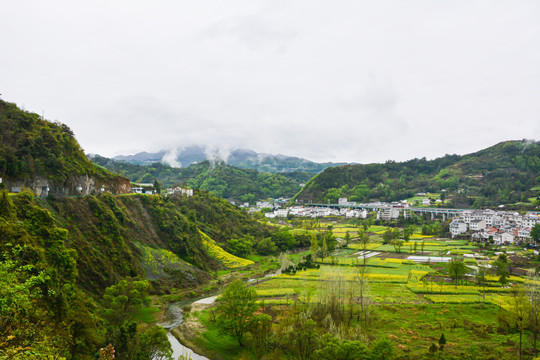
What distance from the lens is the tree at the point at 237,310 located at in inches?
1205

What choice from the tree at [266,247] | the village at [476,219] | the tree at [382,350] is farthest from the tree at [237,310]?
the village at [476,219]

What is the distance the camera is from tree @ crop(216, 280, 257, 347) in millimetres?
30609

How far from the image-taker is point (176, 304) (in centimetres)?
4500

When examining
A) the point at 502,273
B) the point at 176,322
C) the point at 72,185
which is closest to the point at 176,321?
the point at 176,322

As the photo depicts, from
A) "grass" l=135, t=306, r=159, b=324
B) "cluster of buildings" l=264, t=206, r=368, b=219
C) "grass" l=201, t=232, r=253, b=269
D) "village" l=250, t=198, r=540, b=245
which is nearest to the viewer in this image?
"grass" l=135, t=306, r=159, b=324

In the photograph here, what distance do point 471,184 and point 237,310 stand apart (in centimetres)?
17429

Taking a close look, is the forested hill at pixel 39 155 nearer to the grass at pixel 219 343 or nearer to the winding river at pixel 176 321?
the winding river at pixel 176 321

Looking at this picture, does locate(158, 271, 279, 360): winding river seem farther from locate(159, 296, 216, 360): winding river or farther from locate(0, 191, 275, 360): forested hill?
locate(0, 191, 275, 360): forested hill

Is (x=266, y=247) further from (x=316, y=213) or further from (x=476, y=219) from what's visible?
(x=476, y=219)

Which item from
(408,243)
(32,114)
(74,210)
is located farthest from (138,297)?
(408,243)

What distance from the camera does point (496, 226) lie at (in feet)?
302

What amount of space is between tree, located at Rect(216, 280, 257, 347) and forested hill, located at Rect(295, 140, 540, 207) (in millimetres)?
132919

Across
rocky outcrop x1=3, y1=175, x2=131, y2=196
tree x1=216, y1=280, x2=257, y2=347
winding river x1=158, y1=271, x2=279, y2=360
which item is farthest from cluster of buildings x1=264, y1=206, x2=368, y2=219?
tree x1=216, y1=280, x2=257, y2=347

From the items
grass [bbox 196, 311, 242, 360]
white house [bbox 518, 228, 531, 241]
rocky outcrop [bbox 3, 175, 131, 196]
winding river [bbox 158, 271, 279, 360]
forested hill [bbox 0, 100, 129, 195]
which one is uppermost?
forested hill [bbox 0, 100, 129, 195]
